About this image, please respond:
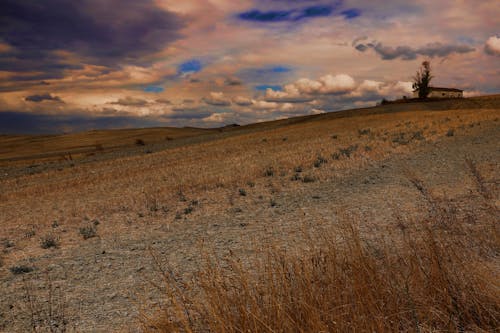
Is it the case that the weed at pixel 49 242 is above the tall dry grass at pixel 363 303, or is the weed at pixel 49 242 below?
below

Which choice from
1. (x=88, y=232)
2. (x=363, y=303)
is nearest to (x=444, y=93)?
(x=88, y=232)

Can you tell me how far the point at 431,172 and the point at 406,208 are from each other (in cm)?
557

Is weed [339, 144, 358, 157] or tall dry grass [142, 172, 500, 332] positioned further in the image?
weed [339, 144, 358, 157]

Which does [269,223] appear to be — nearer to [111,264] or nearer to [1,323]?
[111,264]

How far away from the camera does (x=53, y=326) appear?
5.27 metres

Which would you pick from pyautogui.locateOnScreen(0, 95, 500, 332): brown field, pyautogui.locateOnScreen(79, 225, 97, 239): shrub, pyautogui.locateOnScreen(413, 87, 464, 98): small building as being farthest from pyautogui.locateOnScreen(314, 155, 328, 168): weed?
A: pyautogui.locateOnScreen(413, 87, 464, 98): small building

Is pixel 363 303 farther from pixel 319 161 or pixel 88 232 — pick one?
pixel 319 161

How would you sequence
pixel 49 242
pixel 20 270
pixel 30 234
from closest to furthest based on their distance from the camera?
pixel 20 270, pixel 49 242, pixel 30 234

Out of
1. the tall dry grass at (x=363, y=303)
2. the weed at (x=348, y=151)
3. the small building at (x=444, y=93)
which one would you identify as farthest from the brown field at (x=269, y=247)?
the small building at (x=444, y=93)

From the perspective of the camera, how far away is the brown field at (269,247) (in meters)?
3.78

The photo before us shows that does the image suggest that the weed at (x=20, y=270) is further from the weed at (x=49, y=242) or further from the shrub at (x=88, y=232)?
the shrub at (x=88, y=232)

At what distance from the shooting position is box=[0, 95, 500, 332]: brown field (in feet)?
12.4

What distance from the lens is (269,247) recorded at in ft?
24.7

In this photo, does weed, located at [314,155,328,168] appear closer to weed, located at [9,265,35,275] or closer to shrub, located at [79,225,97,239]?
shrub, located at [79,225,97,239]
